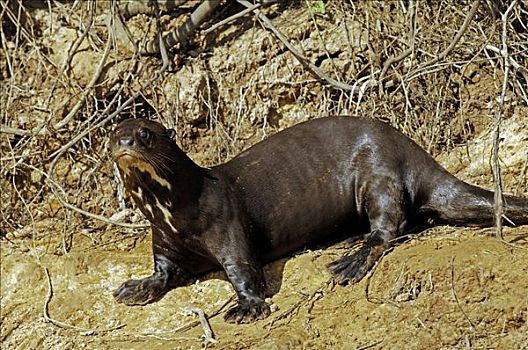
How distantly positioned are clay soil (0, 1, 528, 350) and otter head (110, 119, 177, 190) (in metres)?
0.56

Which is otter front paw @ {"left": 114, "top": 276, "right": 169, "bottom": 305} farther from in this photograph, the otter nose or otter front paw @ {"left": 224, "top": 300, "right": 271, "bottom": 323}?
the otter nose

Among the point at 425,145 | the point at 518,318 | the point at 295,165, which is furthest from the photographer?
the point at 425,145

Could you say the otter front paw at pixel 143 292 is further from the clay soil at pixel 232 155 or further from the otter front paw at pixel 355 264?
the otter front paw at pixel 355 264

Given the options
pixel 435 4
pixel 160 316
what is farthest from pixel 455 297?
pixel 435 4

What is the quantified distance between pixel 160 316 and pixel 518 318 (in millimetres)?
1442

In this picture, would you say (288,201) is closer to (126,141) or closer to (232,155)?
(126,141)

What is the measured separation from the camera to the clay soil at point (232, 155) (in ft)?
12.0

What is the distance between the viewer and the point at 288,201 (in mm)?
4207

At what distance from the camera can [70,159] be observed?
5.41 metres

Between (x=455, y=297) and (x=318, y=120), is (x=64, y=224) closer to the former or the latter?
(x=318, y=120)

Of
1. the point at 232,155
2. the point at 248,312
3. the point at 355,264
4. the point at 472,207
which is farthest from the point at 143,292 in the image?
the point at 472,207

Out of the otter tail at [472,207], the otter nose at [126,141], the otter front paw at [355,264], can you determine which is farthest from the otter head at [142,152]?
the otter tail at [472,207]

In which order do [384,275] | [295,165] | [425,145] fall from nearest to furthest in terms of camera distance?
[384,275] → [295,165] → [425,145]

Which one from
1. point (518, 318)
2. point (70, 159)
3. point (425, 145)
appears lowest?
point (518, 318)
